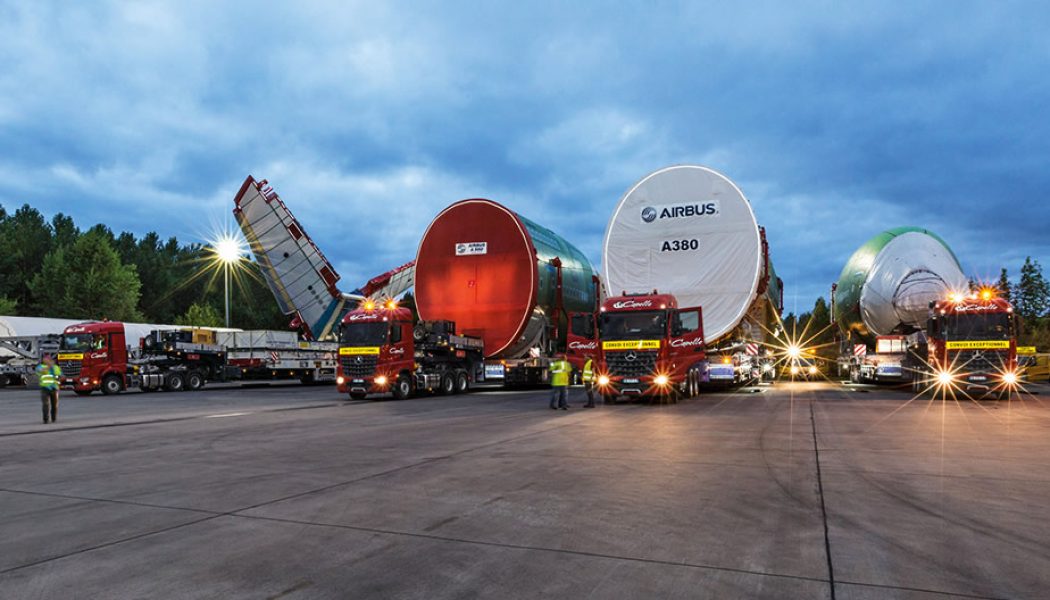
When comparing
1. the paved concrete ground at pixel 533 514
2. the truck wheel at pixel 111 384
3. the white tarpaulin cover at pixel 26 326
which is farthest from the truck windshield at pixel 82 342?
the paved concrete ground at pixel 533 514

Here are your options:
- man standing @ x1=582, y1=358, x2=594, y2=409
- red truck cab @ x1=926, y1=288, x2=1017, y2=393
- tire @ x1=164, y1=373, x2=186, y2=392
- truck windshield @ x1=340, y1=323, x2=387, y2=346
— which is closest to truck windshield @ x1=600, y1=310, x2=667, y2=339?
man standing @ x1=582, y1=358, x2=594, y2=409

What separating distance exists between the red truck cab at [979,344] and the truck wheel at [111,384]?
26.8 metres

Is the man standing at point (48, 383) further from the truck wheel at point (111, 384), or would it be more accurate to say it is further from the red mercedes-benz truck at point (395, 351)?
the truck wheel at point (111, 384)

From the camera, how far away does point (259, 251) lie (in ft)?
91.6

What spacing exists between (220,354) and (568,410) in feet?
63.7

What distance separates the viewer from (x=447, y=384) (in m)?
21.7

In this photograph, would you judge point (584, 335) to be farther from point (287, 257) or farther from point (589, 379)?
point (287, 257)

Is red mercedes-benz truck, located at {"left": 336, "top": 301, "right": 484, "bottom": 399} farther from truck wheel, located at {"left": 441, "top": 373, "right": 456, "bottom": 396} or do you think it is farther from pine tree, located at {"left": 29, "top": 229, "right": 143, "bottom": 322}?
pine tree, located at {"left": 29, "top": 229, "right": 143, "bottom": 322}

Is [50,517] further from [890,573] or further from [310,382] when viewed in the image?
[310,382]

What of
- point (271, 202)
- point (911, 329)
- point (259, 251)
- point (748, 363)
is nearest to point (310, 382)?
point (259, 251)

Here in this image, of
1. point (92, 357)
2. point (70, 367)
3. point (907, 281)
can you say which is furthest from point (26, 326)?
point (907, 281)

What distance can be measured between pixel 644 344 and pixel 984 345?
29.8ft

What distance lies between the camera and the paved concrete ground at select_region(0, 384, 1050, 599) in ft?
12.3

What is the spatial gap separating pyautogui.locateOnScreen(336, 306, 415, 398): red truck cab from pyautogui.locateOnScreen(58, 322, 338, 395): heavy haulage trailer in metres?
10.7
